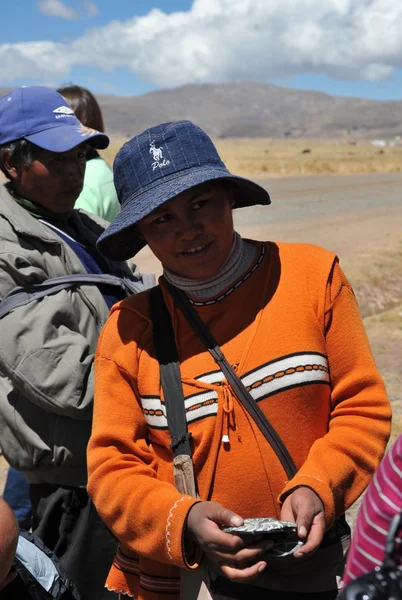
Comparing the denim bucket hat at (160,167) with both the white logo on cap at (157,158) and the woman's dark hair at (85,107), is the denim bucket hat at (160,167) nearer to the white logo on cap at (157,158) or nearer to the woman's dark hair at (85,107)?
the white logo on cap at (157,158)

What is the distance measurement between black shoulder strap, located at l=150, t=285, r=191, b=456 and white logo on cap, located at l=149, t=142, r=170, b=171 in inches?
14.4

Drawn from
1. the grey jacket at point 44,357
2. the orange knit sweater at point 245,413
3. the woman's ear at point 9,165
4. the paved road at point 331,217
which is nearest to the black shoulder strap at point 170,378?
the orange knit sweater at point 245,413

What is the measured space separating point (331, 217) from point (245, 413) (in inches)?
606

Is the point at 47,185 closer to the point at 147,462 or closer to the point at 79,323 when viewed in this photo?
the point at 79,323

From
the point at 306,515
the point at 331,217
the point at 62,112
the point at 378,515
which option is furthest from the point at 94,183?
the point at 331,217

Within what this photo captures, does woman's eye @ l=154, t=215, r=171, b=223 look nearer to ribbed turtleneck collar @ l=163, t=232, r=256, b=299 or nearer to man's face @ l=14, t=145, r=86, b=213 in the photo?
ribbed turtleneck collar @ l=163, t=232, r=256, b=299

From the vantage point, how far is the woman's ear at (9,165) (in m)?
2.95

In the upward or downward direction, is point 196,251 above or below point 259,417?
above

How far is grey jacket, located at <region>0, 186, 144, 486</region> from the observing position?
255 centimetres

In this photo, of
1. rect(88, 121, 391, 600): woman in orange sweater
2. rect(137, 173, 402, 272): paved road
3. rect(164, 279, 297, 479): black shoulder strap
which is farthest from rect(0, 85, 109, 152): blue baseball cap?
rect(137, 173, 402, 272): paved road

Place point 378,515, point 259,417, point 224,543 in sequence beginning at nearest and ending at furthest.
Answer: point 378,515 → point 224,543 → point 259,417

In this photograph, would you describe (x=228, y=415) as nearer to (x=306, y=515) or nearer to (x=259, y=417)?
(x=259, y=417)

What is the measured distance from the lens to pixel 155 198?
2.04 metres

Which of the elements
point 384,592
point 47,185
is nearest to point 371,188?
point 47,185
